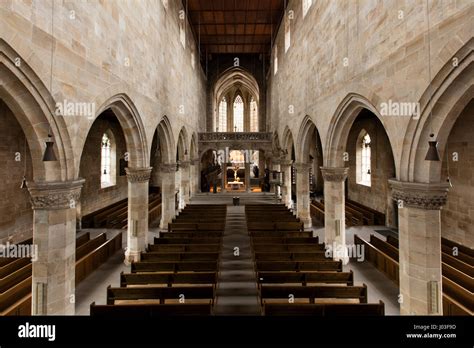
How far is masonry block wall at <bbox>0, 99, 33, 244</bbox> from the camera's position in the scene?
9.84 metres

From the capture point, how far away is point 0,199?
9.69m

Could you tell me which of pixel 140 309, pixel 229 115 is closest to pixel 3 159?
pixel 140 309

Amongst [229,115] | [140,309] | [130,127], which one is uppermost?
[229,115]

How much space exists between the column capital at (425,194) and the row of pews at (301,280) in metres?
2.03

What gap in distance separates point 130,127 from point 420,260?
8.61 meters

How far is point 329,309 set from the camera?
5332 mm

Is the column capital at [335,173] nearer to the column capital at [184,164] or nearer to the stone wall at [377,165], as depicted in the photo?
the stone wall at [377,165]

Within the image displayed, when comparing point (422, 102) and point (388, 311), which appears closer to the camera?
point (422, 102)

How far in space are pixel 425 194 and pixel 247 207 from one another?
1048 cm

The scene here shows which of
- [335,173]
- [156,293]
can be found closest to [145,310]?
[156,293]

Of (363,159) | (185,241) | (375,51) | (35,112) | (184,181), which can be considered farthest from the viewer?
(184,181)

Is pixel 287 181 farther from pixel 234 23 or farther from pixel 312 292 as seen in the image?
pixel 312 292

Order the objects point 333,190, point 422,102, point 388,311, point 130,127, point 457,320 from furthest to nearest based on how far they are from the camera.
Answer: point 333,190, point 130,127, point 388,311, point 422,102, point 457,320

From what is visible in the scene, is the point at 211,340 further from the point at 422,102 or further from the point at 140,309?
the point at 422,102
